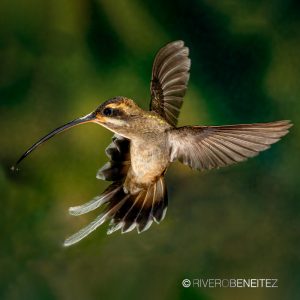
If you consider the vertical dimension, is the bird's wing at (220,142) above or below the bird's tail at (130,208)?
above

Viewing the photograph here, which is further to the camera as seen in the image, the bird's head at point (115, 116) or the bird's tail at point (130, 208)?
the bird's tail at point (130, 208)

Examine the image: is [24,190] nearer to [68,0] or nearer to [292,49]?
[68,0]

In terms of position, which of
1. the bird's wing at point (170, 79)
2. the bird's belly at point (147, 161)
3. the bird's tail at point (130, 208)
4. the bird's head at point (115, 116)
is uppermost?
the bird's wing at point (170, 79)

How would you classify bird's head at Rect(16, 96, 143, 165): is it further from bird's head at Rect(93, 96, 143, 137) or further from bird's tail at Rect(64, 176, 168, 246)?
bird's tail at Rect(64, 176, 168, 246)

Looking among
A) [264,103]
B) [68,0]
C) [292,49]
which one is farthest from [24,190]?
[292,49]

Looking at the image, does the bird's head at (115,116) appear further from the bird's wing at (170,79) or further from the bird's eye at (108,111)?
the bird's wing at (170,79)

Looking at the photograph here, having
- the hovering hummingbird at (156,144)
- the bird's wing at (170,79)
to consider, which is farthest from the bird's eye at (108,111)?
the bird's wing at (170,79)
